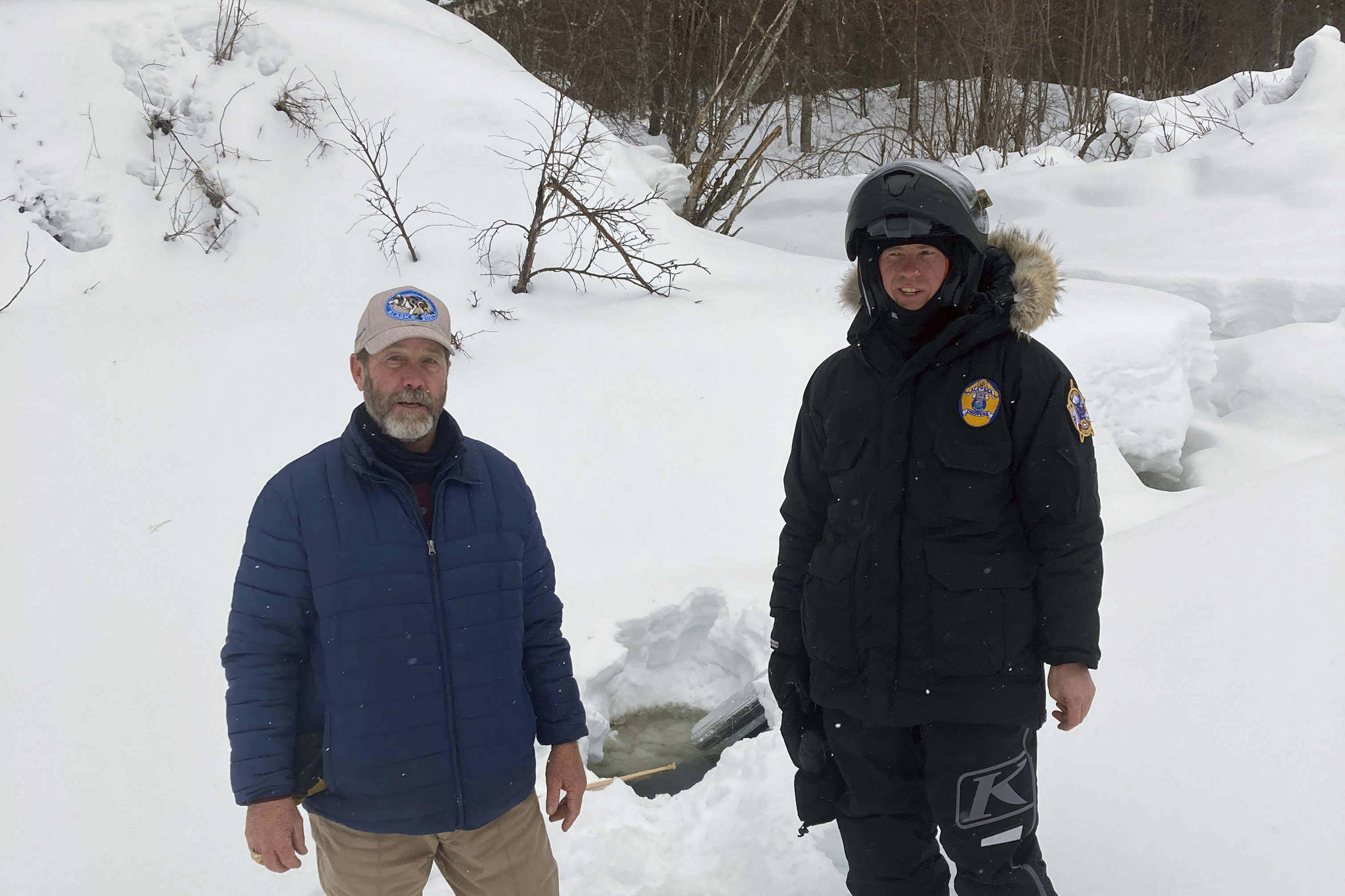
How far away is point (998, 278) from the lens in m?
1.88

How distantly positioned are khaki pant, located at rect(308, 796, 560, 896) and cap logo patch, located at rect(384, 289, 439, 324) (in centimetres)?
98

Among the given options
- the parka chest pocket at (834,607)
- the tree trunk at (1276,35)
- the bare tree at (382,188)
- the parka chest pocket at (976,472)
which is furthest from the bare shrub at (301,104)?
the tree trunk at (1276,35)

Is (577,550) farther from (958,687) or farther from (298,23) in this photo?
(298,23)

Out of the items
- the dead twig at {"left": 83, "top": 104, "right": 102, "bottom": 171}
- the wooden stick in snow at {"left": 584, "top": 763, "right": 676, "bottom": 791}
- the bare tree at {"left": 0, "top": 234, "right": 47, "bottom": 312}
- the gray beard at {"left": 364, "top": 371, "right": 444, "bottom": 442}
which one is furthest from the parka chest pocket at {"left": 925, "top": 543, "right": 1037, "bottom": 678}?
the dead twig at {"left": 83, "top": 104, "right": 102, "bottom": 171}

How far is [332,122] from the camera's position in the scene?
7.12 m

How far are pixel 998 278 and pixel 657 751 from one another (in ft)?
7.94

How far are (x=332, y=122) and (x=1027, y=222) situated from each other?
6169 millimetres

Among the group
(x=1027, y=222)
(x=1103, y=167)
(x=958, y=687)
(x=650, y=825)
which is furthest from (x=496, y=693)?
(x=1103, y=167)

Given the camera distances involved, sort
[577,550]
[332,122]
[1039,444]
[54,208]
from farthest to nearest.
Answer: [332,122] → [54,208] → [577,550] → [1039,444]

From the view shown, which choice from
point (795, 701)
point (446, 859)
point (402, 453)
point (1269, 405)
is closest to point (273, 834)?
point (446, 859)

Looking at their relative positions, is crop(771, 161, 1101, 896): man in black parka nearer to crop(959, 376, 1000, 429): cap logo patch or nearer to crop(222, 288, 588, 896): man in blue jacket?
crop(959, 376, 1000, 429): cap logo patch

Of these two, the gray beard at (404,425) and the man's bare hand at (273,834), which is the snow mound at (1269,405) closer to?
the gray beard at (404,425)

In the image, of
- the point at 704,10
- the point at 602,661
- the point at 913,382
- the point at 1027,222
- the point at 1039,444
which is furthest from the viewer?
the point at 704,10

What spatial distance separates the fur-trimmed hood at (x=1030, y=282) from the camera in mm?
1818
